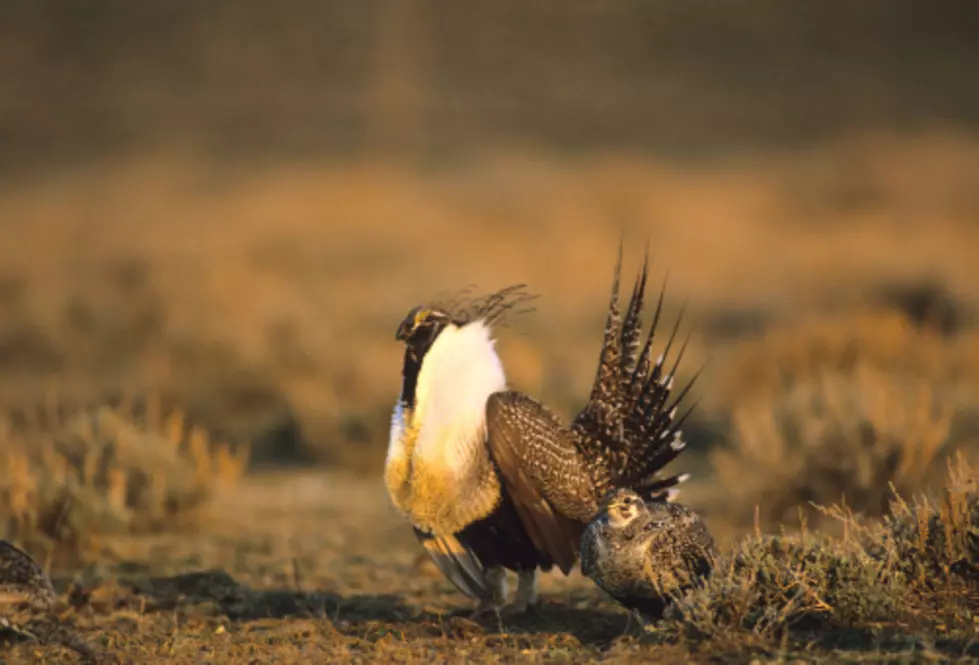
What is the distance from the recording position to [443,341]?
602 cm

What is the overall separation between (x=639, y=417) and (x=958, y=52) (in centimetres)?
4523

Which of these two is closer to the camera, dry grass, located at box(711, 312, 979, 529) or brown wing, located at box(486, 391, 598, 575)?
brown wing, located at box(486, 391, 598, 575)

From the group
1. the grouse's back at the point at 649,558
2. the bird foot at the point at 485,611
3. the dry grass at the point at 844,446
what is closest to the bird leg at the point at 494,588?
the bird foot at the point at 485,611

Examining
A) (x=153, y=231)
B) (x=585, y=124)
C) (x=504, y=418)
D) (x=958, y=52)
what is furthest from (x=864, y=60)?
(x=504, y=418)

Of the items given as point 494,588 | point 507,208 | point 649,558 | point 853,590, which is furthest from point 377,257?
point 853,590

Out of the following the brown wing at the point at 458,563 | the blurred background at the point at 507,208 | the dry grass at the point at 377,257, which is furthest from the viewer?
the dry grass at the point at 377,257

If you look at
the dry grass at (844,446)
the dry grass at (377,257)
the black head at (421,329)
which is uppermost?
the dry grass at (377,257)

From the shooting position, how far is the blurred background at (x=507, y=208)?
38.7ft

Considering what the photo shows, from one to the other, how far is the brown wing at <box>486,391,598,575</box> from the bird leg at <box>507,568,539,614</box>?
258mm

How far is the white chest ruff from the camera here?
5.79 metres

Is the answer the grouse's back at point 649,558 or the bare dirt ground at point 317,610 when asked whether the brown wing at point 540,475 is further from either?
the grouse's back at point 649,558

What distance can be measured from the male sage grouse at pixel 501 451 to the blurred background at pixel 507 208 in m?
2.66

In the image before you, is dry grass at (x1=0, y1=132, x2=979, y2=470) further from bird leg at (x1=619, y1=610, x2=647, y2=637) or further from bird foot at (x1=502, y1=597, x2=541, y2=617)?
bird leg at (x1=619, y1=610, x2=647, y2=637)

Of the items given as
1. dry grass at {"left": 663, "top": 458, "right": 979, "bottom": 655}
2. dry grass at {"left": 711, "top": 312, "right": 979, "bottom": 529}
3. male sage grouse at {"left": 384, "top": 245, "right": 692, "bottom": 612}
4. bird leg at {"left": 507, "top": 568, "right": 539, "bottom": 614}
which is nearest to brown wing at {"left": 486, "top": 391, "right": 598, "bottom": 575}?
male sage grouse at {"left": 384, "top": 245, "right": 692, "bottom": 612}
